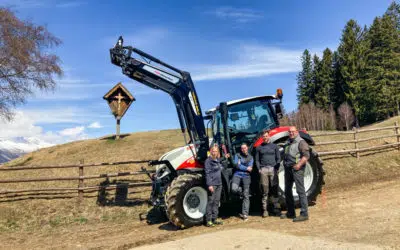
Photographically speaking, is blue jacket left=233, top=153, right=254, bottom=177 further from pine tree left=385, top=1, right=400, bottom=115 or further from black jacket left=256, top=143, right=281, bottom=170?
pine tree left=385, top=1, right=400, bottom=115

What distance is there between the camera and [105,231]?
7641 mm

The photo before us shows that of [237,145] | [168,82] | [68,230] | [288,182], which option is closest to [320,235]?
[288,182]

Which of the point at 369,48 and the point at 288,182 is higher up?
the point at 369,48

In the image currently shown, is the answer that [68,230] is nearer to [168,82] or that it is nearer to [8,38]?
[168,82]

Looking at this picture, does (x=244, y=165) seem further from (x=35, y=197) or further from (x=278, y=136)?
(x=35, y=197)

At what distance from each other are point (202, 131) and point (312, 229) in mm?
3459

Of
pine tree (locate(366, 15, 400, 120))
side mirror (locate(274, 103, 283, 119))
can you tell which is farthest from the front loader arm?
pine tree (locate(366, 15, 400, 120))

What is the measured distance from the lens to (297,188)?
6730 millimetres

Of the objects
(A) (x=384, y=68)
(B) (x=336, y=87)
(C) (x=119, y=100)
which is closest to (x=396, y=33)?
(A) (x=384, y=68)

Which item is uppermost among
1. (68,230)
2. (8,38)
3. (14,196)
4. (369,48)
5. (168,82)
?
(369,48)

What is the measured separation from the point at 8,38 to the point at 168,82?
10.3 meters

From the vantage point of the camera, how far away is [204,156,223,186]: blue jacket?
6742 mm

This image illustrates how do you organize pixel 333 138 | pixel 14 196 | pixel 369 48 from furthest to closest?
pixel 369 48
pixel 333 138
pixel 14 196

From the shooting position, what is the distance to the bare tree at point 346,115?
42.0 metres
